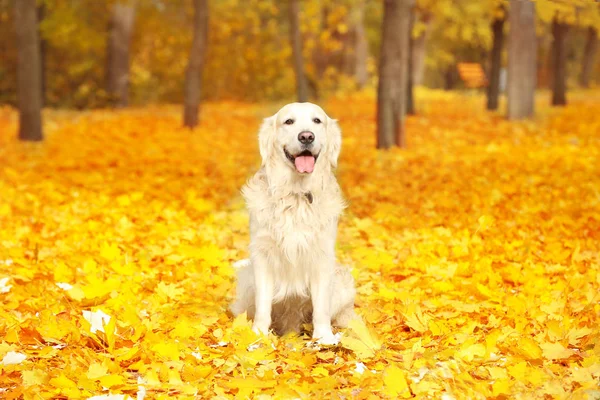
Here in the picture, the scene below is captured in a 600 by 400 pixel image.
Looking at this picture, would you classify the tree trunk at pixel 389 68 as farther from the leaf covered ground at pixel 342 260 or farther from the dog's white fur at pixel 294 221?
the dog's white fur at pixel 294 221

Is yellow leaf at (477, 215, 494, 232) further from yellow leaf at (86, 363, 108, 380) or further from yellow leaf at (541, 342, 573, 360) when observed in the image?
yellow leaf at (86, 363, 108, 380)

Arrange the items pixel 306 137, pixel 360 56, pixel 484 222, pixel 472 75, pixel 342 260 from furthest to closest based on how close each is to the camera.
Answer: pixel 472 75 → pixel 360 56 → pixel 484 222 → pixel 342 260 → pixel 306 137

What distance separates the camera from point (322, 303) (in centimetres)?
443

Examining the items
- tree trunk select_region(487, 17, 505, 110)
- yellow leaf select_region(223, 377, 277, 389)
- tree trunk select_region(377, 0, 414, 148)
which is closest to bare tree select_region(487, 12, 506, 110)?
tree trunk select_region(487, 17, 505, 110)

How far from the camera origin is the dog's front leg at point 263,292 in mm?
4422

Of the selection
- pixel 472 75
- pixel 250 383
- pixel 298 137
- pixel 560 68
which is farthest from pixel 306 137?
pixel 472 75

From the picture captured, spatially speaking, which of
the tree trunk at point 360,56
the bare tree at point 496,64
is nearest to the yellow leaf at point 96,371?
the bare tree at point 496,64

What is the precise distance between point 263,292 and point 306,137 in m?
0.93

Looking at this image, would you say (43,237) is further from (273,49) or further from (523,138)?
(273,49)

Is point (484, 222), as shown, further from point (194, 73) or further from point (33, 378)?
point (194, 73)

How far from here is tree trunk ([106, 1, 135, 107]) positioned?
81.6 feet

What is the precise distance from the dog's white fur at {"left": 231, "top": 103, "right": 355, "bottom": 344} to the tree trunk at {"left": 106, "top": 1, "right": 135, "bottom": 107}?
21.4 m

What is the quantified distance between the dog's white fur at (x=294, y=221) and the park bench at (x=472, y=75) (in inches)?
1854

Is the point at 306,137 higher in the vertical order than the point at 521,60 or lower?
lower
